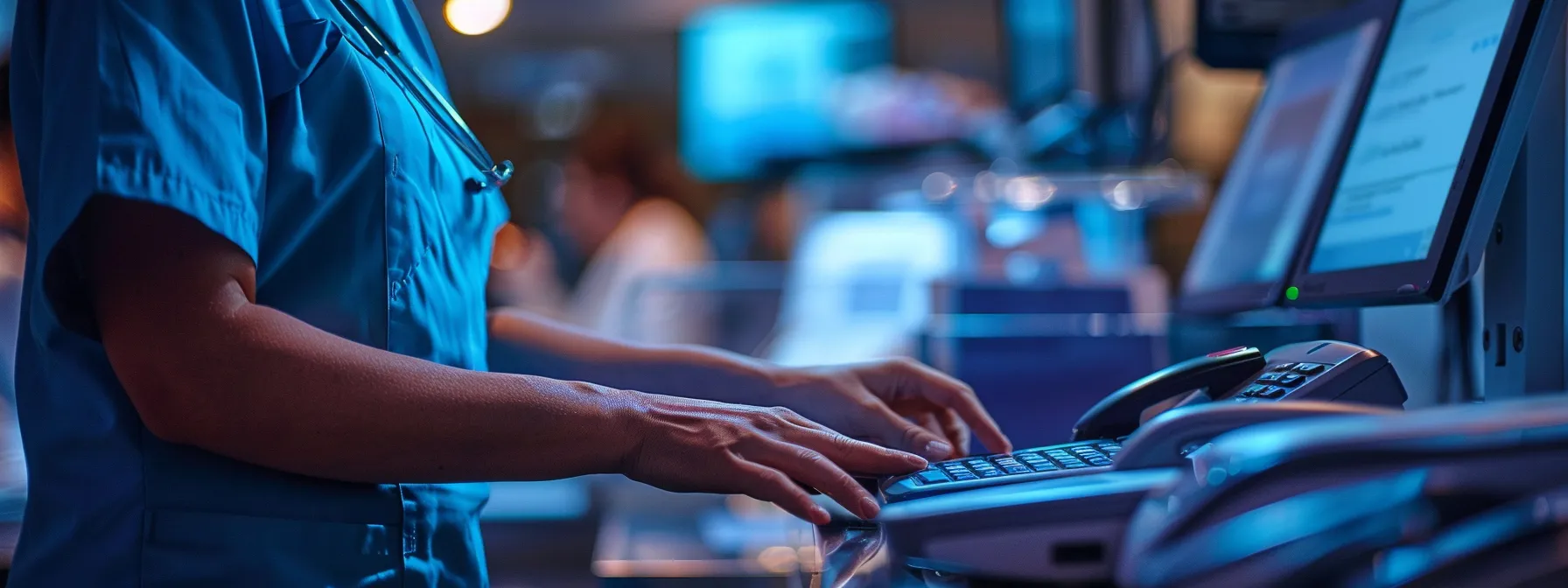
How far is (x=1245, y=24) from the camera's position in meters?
1.56

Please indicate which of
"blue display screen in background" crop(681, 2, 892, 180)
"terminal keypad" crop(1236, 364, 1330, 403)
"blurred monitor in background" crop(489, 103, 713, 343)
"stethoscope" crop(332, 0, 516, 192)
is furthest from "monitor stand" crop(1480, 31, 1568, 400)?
"blue display screen in background" crop(681, 2, 892, 180)

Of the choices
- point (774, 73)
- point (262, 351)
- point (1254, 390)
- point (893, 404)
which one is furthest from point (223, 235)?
point (774, 73)

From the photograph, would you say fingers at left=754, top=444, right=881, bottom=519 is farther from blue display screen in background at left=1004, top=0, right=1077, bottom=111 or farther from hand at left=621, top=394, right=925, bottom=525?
blue display screen in background at left=1004, top=0, right=1077, bottom=111

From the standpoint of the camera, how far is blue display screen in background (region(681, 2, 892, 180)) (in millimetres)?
4980

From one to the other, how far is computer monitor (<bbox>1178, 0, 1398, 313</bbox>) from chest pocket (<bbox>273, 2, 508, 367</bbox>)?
75 centimetres

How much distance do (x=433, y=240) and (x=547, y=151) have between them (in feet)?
19.9

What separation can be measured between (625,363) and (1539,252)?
0.72 meters

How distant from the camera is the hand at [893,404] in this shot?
911 mm

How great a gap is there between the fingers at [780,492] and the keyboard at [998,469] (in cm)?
→ 4

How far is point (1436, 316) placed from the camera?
3.51 ft

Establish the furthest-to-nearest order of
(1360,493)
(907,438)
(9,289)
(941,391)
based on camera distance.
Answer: (9,289) < (941,391) < (907,438) < (1360,493)

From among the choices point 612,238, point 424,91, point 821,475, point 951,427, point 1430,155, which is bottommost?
point 612,238

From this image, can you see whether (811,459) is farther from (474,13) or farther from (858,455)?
(474,13)

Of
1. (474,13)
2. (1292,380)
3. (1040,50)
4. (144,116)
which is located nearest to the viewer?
(144,116)
